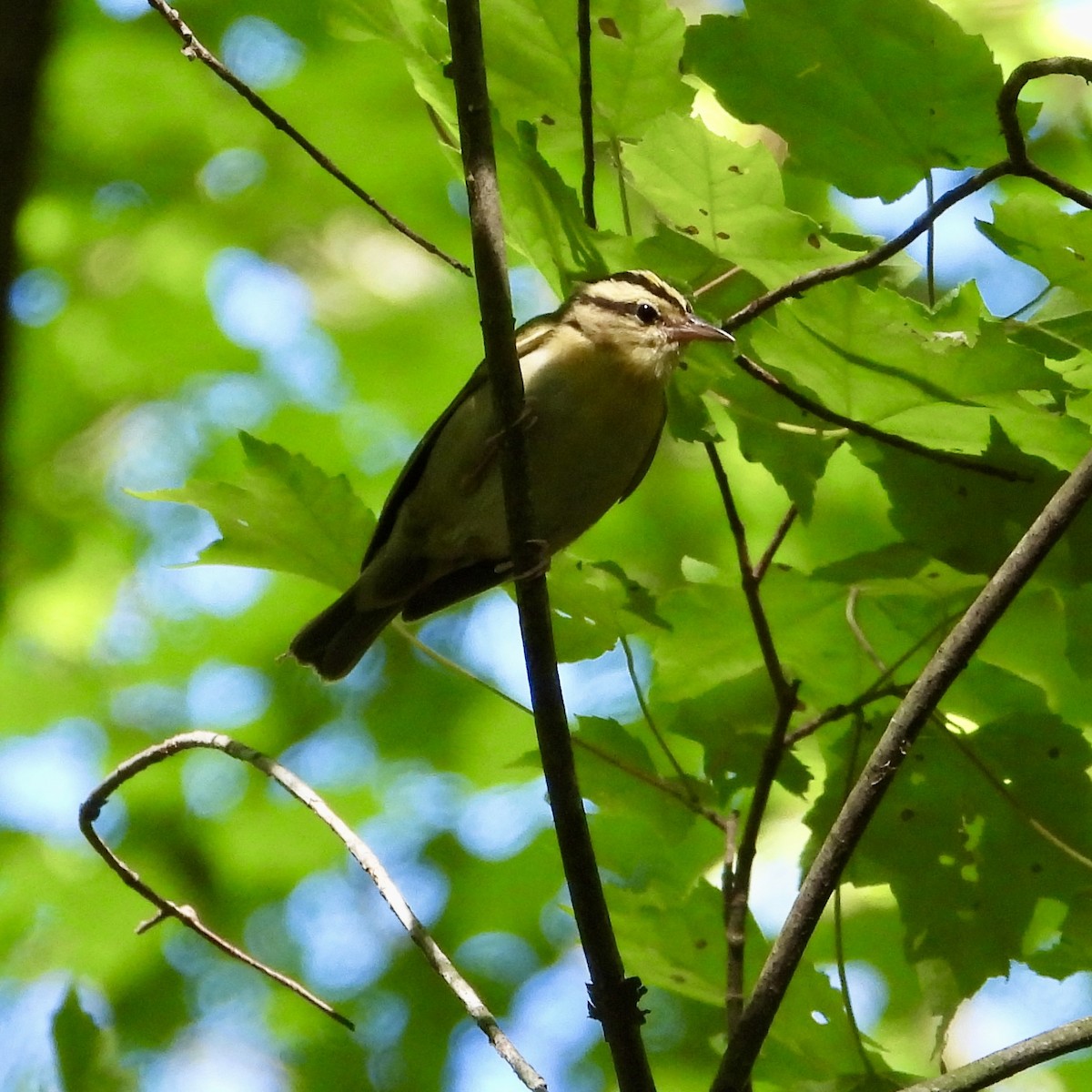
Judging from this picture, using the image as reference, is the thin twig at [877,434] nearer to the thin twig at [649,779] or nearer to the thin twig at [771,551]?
the thin twig at [771,551]

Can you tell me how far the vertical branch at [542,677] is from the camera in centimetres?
212

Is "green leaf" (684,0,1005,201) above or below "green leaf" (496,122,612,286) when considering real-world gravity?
above

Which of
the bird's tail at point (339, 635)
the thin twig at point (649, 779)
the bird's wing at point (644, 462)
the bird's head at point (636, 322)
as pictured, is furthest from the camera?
the bird's tail at point (339, 635)

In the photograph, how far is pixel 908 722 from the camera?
6.60ft

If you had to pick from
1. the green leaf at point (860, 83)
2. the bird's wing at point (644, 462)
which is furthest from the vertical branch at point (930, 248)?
the bird's wing at point (644, 462)

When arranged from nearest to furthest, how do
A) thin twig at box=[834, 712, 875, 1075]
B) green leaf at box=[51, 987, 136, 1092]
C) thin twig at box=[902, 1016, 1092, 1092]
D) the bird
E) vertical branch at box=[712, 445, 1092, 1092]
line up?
thin twig at box=[902, 1016, 1092, 1092], vertical branch at box=[712, 445, 1092, 1092], thin twig at box=[834, 712, 875, 1075], green leaf at box=[51, 987, 136, 1092], the bird

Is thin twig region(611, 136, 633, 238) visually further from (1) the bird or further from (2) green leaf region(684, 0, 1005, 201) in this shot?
(1) the bird

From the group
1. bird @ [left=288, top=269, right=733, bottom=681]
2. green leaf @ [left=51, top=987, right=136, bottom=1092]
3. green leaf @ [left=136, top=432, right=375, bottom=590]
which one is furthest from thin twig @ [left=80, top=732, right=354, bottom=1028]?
bird @ [left=288, top=269, right=733, bottom=681]

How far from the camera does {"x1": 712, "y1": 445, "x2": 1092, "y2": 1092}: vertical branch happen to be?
1993 millimetres

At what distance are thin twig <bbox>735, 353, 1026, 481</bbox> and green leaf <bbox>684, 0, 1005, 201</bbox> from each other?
0.44 metres

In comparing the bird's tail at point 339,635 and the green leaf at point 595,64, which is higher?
the green leaf at point 595,64

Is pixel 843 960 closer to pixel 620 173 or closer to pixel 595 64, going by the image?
pixel 620 173

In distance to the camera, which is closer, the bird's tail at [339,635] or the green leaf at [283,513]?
the green leaf at [283,513]

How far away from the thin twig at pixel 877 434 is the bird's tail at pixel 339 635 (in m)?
2.30
